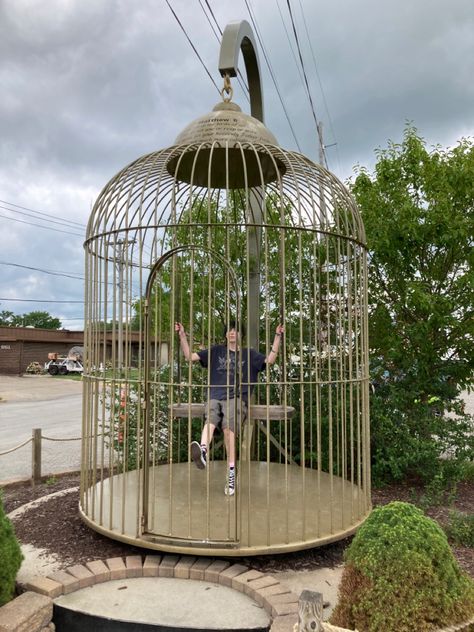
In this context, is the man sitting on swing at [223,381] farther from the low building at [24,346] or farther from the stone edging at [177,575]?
the low building at [24,346]

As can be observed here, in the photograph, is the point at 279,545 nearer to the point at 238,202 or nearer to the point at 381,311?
the point at 381,311

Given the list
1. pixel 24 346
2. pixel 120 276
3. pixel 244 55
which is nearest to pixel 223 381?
pixel 120 276

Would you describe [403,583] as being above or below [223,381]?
below

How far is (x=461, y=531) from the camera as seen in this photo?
4.05 metres

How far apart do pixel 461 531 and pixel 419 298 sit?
2646mm

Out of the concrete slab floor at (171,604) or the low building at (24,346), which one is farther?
the low building at (24,346)

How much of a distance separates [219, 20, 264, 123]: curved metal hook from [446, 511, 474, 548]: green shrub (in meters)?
4.44

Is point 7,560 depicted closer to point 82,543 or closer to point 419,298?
point 82,543

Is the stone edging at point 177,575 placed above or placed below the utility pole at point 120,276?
below

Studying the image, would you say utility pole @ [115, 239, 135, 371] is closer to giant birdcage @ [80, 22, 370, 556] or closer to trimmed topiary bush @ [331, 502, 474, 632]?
giant birdcage @ [80, 22, 370, 556]

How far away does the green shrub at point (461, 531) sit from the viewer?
4.00 meters

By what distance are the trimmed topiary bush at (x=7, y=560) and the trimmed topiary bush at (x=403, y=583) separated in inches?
70.0

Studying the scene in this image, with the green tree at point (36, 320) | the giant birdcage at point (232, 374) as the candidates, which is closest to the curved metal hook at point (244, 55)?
the giant birdcage at point (232, 374)

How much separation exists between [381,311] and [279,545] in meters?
3.74
